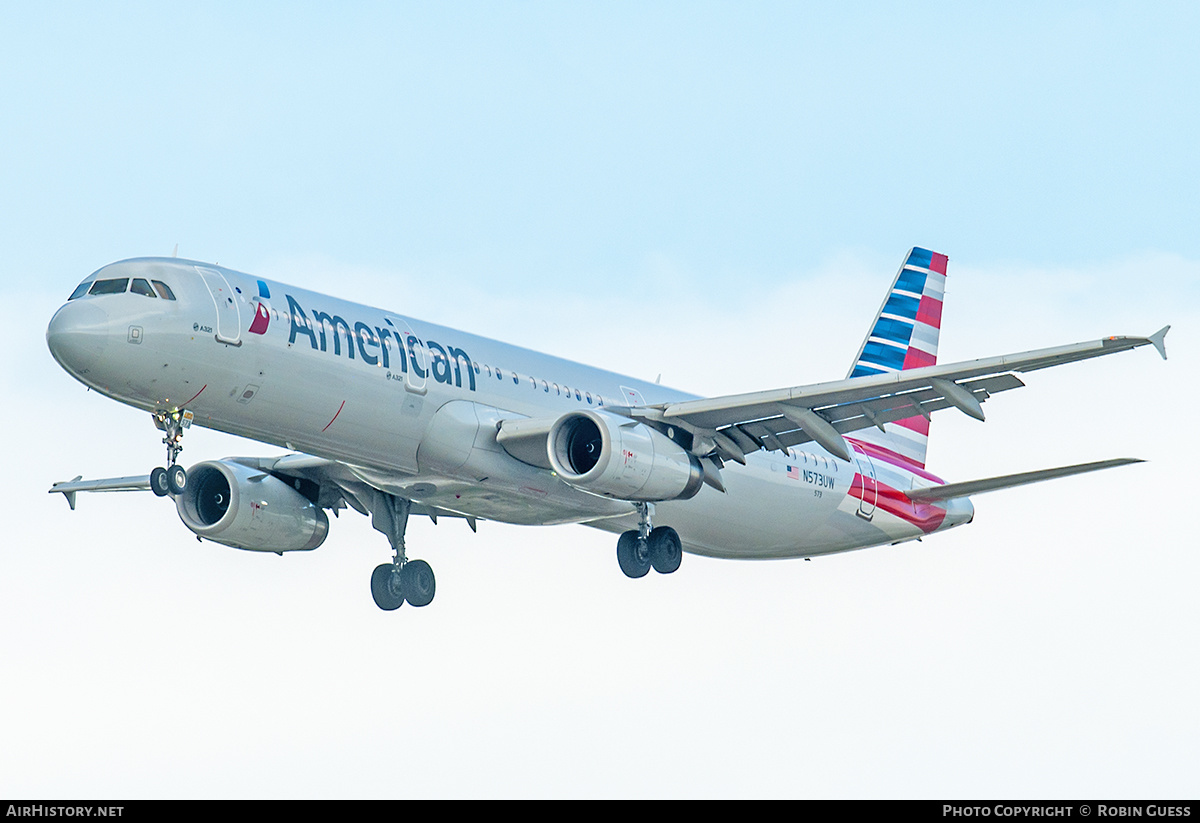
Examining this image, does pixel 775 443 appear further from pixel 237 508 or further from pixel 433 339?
pixel 237 508

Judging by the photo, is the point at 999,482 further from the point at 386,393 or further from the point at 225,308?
the point at 225,308

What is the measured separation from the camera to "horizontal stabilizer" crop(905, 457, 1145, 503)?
32.1m

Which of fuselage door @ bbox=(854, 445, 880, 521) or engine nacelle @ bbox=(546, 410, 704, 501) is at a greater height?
fuselage door @ bbox=(854, 445, 880, 521)

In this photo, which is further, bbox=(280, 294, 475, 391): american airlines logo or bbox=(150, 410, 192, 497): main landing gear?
bbox=(280, 294, 475, 391): american airlines logo

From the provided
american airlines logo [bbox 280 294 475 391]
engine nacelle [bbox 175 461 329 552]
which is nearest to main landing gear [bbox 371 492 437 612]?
engine nacelle [bbox 175 461 329 552]

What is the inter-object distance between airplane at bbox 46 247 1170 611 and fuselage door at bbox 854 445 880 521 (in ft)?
0.15

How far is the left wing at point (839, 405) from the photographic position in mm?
29016

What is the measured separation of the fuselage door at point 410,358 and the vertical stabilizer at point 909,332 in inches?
578

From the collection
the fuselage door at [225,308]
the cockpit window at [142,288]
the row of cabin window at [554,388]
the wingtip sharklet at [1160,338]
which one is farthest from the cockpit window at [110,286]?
the wingtip sharklet at [1160,338]

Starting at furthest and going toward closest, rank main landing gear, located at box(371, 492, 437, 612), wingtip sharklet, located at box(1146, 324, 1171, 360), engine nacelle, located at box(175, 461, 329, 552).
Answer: main landing gear, located at box(371, 492, 437, 612) < engine nacelle, located at box(175, 461, 329, 552) < wingtip sharklet, located at box(1146, 324, 1171, 360)

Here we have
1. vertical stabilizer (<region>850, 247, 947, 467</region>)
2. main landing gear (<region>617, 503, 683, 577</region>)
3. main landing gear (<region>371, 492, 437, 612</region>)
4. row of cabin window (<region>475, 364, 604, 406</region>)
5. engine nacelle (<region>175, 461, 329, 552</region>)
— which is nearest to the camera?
row of cabin window (<region>475, 364, 604, 406</region>)

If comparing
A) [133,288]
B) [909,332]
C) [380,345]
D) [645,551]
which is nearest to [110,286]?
[133,288]

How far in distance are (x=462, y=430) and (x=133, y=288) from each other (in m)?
6.48

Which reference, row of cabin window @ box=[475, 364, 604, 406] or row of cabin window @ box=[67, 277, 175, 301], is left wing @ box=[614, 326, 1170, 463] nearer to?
row of cabin window @ box=[475, 364, 604, 406]
